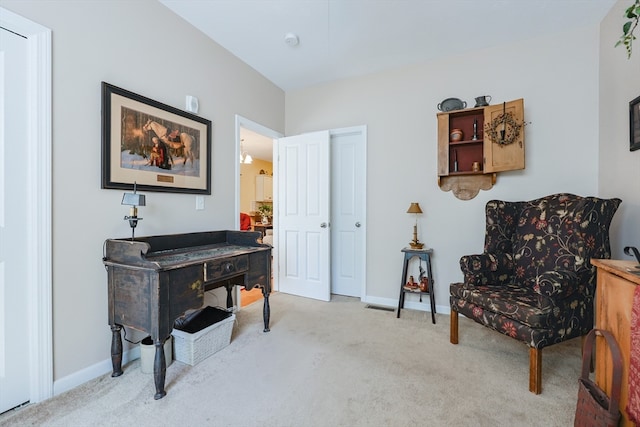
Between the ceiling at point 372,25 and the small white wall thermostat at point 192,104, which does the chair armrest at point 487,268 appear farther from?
the small white wall thermostat at point 192,104

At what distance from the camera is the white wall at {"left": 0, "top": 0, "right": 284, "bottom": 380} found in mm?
1630

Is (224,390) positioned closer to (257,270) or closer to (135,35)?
(257,270)

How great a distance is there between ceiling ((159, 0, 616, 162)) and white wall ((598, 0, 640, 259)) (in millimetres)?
275

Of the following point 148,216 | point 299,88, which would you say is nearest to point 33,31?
point 148,216

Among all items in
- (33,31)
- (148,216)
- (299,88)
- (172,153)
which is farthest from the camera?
(299,88)

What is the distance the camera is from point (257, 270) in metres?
2.32

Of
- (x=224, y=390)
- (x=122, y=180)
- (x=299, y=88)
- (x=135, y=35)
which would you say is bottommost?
(x=224, y=390)

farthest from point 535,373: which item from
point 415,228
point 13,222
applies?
point 13,222

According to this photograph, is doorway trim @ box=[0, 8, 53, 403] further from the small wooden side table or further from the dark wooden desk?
the small wooden side table

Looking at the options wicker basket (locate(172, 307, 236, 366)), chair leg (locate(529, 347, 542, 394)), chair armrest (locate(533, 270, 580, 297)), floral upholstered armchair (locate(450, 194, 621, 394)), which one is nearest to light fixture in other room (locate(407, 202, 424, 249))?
floral upholstered armchair (locate(450, 194, 621, 394))

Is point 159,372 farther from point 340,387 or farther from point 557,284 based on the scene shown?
point 557,284

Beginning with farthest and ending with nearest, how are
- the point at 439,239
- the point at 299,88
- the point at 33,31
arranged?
the point at 299,88
the point at 439,239
the point at 33,31

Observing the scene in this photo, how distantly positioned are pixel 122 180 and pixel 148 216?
1.04 feet

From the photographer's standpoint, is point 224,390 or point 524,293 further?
point 524,293
